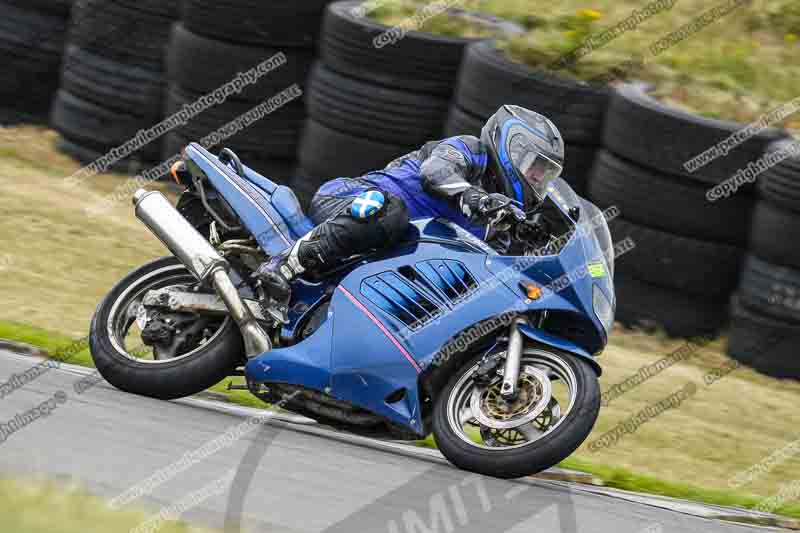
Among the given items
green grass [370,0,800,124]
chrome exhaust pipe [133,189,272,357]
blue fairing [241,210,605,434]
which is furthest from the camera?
green grass [370,0,800,124]

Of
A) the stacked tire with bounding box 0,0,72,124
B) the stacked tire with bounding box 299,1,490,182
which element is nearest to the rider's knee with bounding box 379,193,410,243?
the stacked tire with bounding box 299,1,490,182

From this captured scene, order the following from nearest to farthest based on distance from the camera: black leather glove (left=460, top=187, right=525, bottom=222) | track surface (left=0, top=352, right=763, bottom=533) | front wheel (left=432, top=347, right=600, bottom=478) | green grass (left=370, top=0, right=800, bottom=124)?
track surface (left=0, top=352, right=763, bottom=533) < front wheel (left=432, top=347, right=600, bottom=478) < black leather glove (left=460, top=187, right=525, bottom=222) < green grass (left=370, top=0, right=800, bottom=124)

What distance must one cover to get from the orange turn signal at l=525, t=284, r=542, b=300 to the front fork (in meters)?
0.14

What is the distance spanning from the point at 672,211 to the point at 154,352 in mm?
4304

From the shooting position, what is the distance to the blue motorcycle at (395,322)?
16.4 feet

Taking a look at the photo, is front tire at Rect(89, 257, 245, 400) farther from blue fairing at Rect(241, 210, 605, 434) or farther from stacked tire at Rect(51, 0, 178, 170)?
stacked tire at Rect(51, 0, 178, 170)

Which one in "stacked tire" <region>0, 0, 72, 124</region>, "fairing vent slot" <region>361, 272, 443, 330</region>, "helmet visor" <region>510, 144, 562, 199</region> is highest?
"helmet visor" <region>510, 144, 562, 199</region>

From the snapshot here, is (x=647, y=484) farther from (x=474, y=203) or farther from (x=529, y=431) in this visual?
(x=474, y=203)

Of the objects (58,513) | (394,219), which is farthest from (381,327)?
(58,513)

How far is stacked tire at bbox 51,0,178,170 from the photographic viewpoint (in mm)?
11414

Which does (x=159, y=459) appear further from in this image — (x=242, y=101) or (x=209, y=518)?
(x=242, y=101)

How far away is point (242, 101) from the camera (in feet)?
35.1


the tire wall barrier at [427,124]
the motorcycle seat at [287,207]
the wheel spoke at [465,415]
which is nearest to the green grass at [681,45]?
the tire wall barrier at [427,124]

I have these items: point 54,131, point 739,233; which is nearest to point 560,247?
point 739,233
